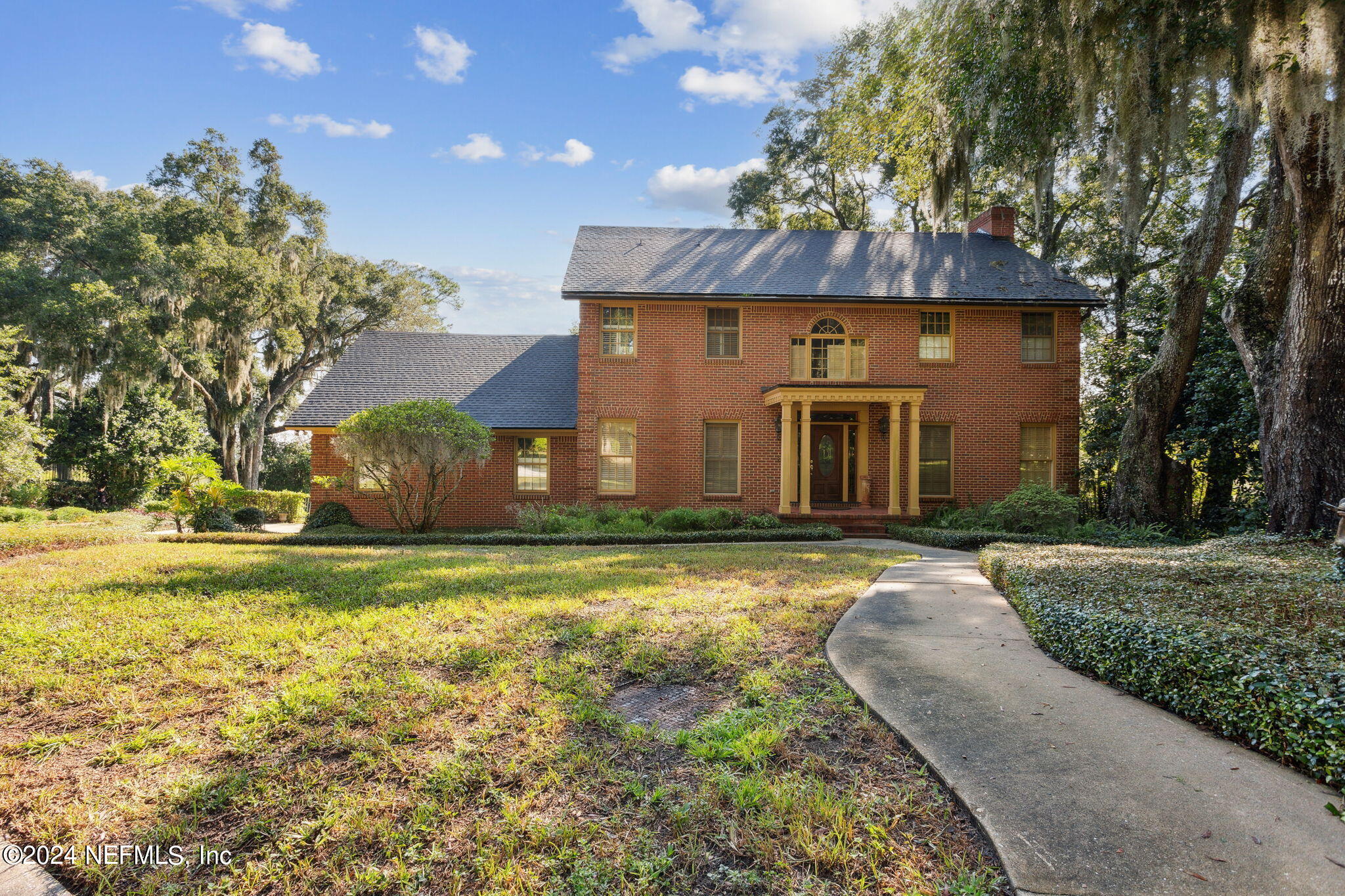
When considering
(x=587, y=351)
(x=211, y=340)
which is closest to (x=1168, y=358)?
(x=587, y=351)

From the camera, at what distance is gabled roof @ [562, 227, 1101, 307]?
1516 centimetres

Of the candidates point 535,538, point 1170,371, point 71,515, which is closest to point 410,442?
point 535,538

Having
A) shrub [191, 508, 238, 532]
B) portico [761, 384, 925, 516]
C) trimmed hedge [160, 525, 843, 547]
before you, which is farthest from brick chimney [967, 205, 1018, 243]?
shrub [191, 508, 238, 532]

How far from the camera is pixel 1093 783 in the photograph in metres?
2.59

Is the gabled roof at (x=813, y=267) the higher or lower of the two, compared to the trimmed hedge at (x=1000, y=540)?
higher

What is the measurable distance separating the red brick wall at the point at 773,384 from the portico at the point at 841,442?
29 centimetres

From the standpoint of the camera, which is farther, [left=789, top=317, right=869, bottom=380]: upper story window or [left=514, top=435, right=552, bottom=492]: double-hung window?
Answer: [left=514, top=435, right=552, bottom=492]: double-hung window

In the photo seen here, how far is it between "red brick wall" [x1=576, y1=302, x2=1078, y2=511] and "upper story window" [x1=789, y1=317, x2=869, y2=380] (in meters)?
0.23

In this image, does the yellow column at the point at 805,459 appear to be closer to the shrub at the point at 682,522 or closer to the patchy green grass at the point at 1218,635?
the shrub at the point at 682,522

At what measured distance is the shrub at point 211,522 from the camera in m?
13.7

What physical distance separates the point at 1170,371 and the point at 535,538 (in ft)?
40.8

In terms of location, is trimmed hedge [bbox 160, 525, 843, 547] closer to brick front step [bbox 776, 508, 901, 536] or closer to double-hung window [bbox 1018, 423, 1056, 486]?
brick front step [bbox 776, 508, 901, 536]

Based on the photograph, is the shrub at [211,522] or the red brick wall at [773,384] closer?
the shrub at [211,522]

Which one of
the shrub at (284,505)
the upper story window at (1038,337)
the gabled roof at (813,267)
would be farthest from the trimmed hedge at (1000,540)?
the shrub at (284,505)
